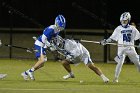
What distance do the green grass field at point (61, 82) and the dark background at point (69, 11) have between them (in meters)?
9.95

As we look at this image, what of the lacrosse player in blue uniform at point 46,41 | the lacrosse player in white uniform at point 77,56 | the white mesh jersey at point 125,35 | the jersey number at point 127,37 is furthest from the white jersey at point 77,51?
→ the jersey number at point 127,37

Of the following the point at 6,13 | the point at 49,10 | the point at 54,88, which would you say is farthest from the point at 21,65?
the point at 49,10

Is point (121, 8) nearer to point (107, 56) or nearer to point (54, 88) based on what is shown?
point (107, 56)

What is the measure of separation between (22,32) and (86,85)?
49.2 ft

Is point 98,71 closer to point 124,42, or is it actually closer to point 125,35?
point 124,42

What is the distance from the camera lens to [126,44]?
56.2 feet

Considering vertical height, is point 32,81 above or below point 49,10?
below

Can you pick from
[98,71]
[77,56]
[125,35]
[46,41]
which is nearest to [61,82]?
[77,56]

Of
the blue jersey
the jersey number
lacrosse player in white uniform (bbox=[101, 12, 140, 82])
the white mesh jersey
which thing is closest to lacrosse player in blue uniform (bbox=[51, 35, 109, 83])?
the blue jersey

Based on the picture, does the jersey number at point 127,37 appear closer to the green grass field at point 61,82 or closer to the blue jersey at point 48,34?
the green grass field at point 61,82

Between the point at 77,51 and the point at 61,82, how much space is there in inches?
38.7

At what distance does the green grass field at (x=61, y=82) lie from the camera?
14930mm

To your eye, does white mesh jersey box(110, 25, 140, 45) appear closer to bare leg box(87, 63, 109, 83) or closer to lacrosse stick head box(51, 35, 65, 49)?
bare leg box(87, 63, 109, 83)

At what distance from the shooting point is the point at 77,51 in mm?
16906
